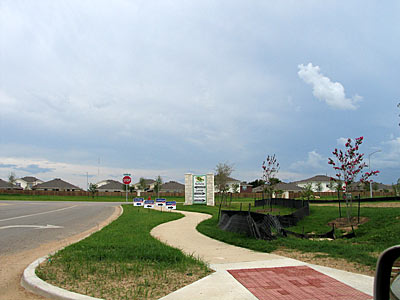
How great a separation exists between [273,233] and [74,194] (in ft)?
230

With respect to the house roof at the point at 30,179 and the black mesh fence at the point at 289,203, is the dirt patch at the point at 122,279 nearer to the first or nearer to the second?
the black mesh fence at the point at 289,203

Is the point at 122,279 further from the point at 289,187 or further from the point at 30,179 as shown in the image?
the point at 30,179

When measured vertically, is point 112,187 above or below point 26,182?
below

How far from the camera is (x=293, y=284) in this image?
5824 mm

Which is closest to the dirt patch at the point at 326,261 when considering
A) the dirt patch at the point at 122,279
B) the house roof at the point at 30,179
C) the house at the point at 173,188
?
the dirt patch at the point at 122,279

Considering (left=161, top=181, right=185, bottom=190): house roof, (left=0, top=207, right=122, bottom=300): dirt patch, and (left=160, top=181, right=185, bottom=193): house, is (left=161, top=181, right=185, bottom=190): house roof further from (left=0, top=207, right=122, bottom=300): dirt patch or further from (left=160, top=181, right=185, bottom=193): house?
(left=0, top=207, right=122, bottom=300): dirt patch

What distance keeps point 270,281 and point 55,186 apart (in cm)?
10256

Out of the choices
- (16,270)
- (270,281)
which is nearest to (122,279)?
(270,281)

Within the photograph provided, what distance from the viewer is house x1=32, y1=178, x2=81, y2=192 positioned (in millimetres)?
99125

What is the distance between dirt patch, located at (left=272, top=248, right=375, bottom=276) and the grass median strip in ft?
7.74

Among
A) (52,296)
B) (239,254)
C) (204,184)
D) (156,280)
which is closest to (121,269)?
(156,280)

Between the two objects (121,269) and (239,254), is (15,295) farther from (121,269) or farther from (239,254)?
(239,254)

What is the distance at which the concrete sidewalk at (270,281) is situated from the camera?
207 inches

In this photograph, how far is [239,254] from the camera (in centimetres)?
860
